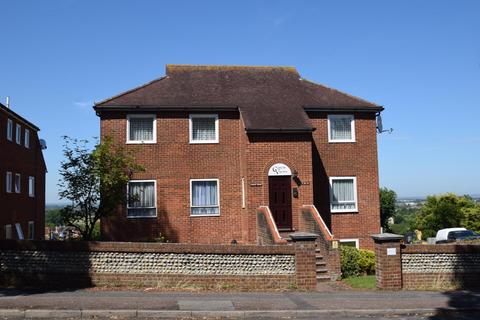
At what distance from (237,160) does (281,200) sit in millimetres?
2770

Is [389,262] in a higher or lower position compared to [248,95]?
lower

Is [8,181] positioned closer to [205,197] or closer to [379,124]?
[205,197]

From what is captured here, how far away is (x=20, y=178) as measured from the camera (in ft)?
104

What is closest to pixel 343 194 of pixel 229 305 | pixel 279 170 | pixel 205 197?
pixel 279 170

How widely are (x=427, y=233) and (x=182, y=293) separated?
43634 mm

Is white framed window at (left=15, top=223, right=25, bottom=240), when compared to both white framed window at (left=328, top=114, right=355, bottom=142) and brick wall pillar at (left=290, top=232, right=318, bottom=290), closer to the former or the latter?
white framed window at (left=328, top=114, right=355, bottom=142)

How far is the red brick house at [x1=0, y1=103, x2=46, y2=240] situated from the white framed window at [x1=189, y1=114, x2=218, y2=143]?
448 inches

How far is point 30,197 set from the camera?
111 ft

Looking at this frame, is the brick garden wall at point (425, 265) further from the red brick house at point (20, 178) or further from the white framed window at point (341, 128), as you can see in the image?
the red brick house at point (20, 178)

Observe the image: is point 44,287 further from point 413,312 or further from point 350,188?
point 350,188

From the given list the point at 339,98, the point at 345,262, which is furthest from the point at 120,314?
the point at 339,98

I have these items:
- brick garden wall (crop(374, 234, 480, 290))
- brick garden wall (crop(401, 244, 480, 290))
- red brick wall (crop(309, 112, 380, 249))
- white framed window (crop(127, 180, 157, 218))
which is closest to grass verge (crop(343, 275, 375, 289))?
brick garden wall (crop(374, 234, 480, 290))

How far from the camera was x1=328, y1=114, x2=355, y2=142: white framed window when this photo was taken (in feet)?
73.6

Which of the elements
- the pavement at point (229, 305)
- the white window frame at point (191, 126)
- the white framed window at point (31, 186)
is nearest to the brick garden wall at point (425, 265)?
the pavement at point (229, 305)
